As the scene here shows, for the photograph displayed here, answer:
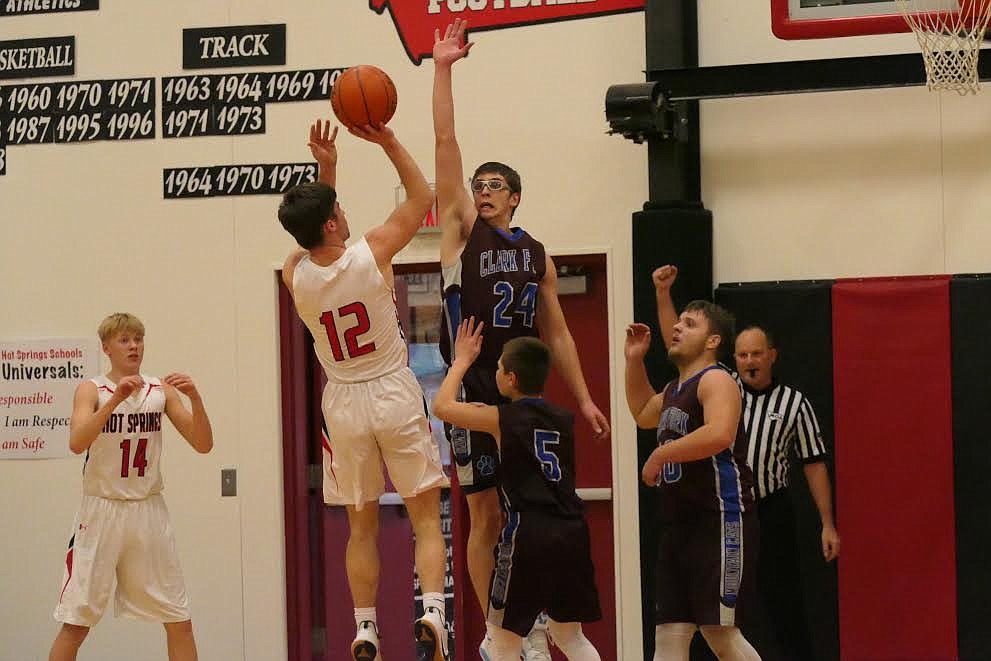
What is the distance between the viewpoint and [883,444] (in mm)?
8148

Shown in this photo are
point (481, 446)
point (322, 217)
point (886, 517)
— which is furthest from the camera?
point (886, 517)

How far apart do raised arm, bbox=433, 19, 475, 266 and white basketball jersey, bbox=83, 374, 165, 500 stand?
1.68 metres

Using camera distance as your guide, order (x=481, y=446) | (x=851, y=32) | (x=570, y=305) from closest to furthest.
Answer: (x=481, y=446) → (x=851, y=32) → (x=570, y=305)

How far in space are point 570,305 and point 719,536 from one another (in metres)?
2.78

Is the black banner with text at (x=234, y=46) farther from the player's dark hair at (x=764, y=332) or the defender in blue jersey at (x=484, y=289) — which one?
the player's dark hair at (x=764, y=332)

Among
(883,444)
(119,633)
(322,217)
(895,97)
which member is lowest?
(119,633)

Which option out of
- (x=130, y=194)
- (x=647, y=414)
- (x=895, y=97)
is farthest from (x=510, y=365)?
(x=130, y=194)

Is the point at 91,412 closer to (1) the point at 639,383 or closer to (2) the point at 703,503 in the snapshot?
(1) the point at 639,383

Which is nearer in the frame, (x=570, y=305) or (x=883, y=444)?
(x=883, y=444)

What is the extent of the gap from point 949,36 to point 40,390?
6.02 meters

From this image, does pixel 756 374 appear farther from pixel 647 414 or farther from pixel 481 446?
pixel 481 446

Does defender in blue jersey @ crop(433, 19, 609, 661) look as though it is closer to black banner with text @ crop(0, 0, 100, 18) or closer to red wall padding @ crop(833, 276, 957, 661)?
red wall padding @ crop(833, 276, 957, 661)

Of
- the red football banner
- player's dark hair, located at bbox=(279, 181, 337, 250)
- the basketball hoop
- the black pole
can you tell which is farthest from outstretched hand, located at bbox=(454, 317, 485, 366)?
the red football banner

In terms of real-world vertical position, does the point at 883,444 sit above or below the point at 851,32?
below
